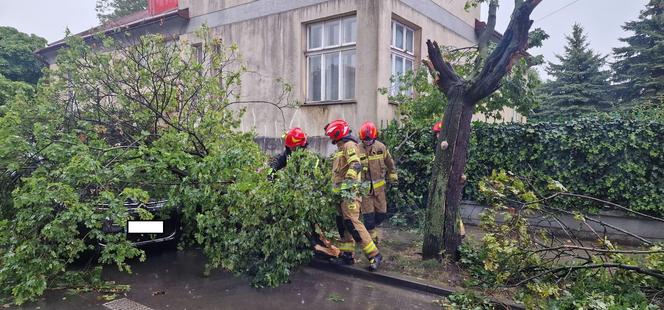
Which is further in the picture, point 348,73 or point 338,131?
point 348,73

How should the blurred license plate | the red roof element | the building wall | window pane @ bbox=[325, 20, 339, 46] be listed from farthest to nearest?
the red roof element → window pane @ bbox=[325, 20, 339, 46] → the building wall → the blurred license plate

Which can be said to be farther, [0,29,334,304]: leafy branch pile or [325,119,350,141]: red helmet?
[325,119,350,141]: red helmet

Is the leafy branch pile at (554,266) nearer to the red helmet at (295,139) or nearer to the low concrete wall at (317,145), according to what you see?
the red helmet at (295,139)

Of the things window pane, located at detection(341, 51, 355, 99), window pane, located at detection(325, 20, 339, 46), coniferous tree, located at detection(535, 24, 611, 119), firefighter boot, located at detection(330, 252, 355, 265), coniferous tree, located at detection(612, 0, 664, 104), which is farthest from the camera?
coniferous tree, located at detection(535, 24, 611, 119)

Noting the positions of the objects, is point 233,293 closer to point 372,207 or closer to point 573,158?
point 372,207

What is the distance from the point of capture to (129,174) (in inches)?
179

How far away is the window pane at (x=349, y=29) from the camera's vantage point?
32.3 ft

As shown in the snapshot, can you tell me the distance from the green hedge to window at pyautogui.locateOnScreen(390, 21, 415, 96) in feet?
7.83

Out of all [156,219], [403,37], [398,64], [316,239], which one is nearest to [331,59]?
[398,64]

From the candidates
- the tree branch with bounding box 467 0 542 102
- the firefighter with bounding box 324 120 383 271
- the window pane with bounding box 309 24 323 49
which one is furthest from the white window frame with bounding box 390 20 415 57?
the tree branch with bounding box 467 0 542 102

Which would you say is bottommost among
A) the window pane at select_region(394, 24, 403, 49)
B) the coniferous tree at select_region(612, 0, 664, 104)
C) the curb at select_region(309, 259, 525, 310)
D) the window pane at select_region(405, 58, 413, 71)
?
the curb at select_region(309, 259, 525, 310)

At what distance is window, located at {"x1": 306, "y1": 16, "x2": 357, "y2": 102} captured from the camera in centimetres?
999

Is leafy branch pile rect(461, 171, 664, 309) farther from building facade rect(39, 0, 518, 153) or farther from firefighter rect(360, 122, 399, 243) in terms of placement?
building facade rect(39, 0, 518, 153)

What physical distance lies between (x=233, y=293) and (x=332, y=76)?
21.9 feet
